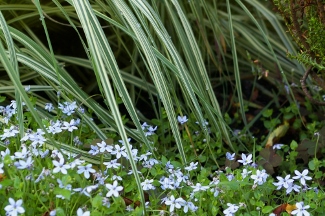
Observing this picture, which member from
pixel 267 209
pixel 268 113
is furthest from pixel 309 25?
pixel 267 209

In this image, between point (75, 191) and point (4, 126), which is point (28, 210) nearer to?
point (75, 191)

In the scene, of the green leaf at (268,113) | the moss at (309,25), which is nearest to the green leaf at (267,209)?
the moss at (309,25)

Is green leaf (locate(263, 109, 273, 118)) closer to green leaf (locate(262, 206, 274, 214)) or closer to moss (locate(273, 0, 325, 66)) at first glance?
moss (locate(273, 0, 325, 66))

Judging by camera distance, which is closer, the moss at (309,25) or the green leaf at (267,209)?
the green leaf at (267,209)

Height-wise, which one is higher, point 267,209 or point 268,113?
point 268,113

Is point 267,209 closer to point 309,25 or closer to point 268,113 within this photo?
point 309,25

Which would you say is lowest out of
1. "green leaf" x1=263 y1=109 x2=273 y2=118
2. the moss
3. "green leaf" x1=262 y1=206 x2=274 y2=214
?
"green leaf" x1=262 y1=206 x2=274 y2=214

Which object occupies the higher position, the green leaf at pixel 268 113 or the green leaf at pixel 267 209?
the green leaf at pixel 268 113

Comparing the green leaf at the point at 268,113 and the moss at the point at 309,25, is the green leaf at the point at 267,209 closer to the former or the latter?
the moss at the point at 309,25

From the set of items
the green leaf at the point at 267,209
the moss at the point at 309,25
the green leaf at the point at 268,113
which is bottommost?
the green leaf at the point at 267,209

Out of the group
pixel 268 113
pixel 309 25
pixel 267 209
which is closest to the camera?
pixel 267 209

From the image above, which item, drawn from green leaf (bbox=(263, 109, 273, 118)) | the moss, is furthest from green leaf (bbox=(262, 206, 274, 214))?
green leaf (bbox=(263, 109, 273, 118))
